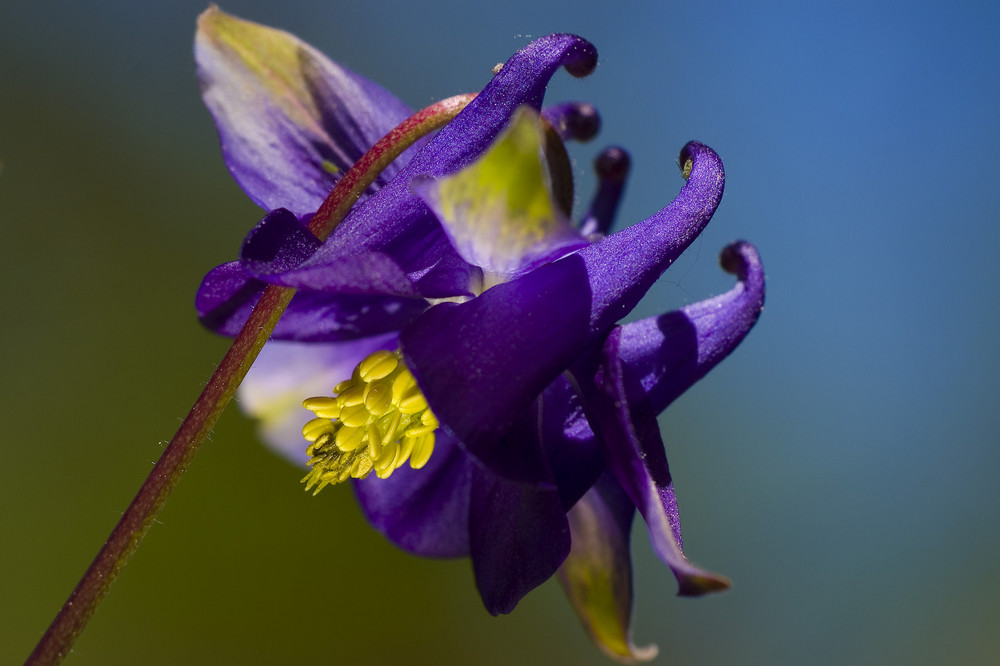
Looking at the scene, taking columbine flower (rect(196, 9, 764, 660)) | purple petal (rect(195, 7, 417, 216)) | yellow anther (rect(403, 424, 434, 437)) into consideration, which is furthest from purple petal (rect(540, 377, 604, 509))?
purple petal (rect(195, 7, 417, 216))

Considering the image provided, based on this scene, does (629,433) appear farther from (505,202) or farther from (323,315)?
(323,315)

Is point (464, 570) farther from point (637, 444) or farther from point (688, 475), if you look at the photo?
point (637, 444)

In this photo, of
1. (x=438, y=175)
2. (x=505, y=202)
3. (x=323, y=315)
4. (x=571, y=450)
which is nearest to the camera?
(x=505, y=202)

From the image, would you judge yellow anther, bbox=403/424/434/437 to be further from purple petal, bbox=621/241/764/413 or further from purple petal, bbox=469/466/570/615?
purple petal, bbox=621/241/764/413

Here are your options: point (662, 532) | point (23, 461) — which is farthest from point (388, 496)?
point (23, 461)

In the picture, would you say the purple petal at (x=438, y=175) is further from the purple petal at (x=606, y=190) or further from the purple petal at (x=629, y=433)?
the purple petal at (x=606, y=190)

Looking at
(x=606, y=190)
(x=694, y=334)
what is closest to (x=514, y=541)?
(x=694, y=334)

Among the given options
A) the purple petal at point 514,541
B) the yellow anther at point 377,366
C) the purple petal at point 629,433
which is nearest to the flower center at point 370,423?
the yellow anther at point 377,366

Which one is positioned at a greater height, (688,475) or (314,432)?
(314,432)
